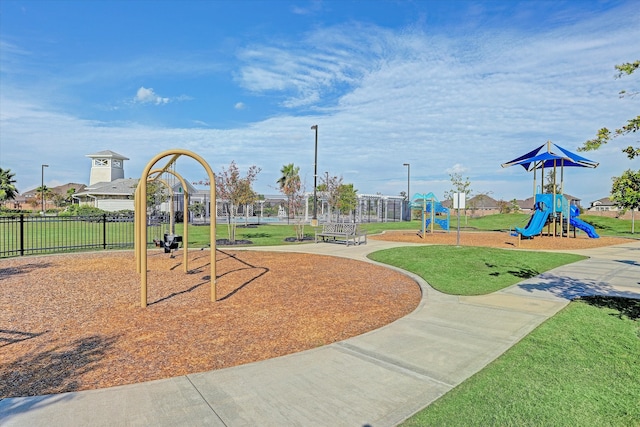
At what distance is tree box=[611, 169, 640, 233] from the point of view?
4.00 metres

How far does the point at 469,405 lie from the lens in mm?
3113

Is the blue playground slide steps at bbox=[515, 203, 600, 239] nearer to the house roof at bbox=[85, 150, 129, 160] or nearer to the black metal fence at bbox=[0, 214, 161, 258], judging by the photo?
the black metal fence at bbox=[0, 214, 161, 258]

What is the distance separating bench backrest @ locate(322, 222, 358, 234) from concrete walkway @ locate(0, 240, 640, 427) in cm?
1148

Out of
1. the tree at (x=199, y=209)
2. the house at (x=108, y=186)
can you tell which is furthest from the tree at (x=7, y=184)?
the tree at (x=199, y=209)

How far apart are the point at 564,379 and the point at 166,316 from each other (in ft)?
18.0

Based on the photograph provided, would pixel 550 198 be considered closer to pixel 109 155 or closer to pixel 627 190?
pixel 627 190

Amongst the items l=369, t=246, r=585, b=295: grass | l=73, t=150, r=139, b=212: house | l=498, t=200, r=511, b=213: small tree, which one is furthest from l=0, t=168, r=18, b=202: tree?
l=498, t=200, r=511, b=213: small tree

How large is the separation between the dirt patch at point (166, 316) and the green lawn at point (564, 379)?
2.04 meters

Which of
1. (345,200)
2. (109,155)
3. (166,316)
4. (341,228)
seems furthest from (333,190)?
(109,155)

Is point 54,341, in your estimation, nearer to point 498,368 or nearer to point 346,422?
point 346,422

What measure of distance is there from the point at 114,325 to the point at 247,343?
228cm

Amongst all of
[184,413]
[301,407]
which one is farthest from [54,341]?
[301,407]

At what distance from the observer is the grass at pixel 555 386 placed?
2.93 metres

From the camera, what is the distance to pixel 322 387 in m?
3.49
